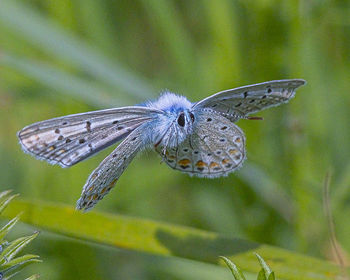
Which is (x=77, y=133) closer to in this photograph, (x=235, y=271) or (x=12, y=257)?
(x=12, y=257)

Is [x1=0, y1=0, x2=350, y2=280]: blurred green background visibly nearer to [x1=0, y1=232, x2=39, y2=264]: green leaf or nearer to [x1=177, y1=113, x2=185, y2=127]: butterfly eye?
[x1=177, y1=113, x2=185, y2=127]: butterfly eye

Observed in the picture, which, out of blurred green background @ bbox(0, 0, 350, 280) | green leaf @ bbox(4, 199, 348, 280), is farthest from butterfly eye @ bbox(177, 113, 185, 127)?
blurred green background @ bbox(0, 0, 350, 280)

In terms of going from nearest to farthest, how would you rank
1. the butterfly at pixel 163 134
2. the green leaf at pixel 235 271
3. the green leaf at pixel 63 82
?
the green leaf at pixel 235 271 < the butterfly at pixel 163 134 < the green leaf at pixel 63 82

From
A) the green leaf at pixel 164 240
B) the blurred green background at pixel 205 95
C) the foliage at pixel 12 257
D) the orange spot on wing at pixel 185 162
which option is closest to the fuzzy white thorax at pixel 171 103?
the orange spot on wing at pixel 185 162

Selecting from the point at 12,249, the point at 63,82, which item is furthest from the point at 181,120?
the point at 63,82

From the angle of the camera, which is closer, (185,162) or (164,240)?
(164,240)

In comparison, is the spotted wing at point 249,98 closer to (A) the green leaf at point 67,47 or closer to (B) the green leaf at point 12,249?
(B) the green leaf at point 12,249

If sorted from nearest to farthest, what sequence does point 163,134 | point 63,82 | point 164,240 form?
point 164,240
point 163,134
point 63,82
